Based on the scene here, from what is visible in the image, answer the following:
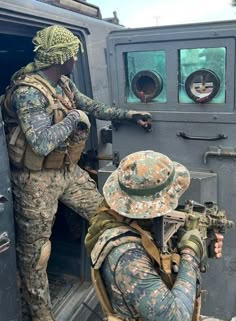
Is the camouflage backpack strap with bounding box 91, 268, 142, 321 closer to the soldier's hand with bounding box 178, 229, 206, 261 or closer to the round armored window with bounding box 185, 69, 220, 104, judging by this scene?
the soldier's hand with bounding box 178, 229, 206, 261

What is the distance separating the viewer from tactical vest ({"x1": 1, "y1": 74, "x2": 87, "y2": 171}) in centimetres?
241

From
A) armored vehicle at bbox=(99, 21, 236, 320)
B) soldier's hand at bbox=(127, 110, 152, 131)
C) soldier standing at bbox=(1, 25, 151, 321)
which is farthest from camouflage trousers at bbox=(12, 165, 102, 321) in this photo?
soldier's hand at bbox=(127, 110, 152, 131)

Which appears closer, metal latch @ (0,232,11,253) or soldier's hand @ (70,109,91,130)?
metal latch @ (0,232,11,253)

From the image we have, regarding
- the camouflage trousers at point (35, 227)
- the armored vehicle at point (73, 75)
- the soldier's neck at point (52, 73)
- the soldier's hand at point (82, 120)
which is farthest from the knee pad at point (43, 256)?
the soldier's neck at point (52, 73)

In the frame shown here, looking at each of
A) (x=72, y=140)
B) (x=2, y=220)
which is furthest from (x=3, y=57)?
(x=2, y=220)

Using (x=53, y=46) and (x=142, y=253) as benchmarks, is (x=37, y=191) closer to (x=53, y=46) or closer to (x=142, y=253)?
(x=53, y=46)

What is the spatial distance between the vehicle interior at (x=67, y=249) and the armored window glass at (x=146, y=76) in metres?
0.52

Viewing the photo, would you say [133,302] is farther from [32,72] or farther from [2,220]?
[32,72]

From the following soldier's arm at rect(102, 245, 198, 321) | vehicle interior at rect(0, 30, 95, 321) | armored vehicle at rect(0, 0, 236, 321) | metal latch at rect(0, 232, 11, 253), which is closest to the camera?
soldier's arm at rect(102, 245, 198, 321)

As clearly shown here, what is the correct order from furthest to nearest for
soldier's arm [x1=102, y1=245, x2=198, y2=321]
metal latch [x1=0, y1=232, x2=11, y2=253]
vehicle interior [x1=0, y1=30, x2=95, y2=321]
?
vehicle interior [x1=0, y1=30, x2=95, y2=321]
metal latch [x1=0, y1=232, x2=11, y2=253]
soldier's arm [x1=102, y1=245, x2=198, y2=321]

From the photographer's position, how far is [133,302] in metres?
1.59

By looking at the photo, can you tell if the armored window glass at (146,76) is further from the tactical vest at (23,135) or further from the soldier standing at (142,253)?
the soldier standing at (142,253)

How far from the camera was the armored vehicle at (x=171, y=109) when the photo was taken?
89.1 inches

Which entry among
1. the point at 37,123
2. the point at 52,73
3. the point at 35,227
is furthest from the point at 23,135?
the point at 35,227
